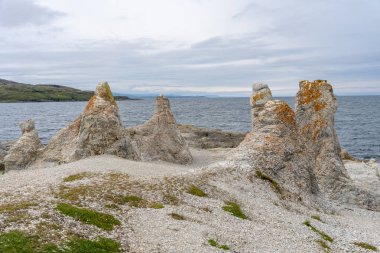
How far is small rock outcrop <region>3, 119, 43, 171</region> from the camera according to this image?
172 ft

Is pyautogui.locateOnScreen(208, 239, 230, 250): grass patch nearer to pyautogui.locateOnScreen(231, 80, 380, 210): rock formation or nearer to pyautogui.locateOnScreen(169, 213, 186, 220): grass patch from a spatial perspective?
pyautogui.locateOnScreen(169, 213, 186, 220): grass patch

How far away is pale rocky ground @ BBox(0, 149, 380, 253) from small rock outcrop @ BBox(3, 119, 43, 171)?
18251 mm

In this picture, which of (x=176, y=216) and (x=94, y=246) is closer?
(x=94, y=246)

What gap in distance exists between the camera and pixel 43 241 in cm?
1991

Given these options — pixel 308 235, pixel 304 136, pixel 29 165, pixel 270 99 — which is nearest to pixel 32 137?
pixel 29 165

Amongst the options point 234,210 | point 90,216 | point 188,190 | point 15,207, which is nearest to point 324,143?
point 234,210

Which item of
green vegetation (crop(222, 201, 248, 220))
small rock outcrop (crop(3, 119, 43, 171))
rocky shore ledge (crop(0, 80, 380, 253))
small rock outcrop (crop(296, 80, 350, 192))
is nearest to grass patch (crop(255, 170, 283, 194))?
rocky shore ledge (crop(0, 80, 380, 253))

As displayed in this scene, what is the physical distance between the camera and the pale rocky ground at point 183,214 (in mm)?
22766

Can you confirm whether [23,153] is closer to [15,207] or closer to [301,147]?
[15,207]

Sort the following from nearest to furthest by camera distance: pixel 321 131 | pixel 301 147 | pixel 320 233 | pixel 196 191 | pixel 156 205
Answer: pixel 156 205 → pixel 320 233 → pixel 196 191 → pixel 301 147 → pixel 321 131

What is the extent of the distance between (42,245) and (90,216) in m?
4.77

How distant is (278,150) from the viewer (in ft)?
132

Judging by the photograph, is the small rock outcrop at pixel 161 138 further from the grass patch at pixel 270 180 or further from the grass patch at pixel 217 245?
the grass patch at pixel 217 245

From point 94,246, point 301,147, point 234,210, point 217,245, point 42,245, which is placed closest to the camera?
point 42,245
